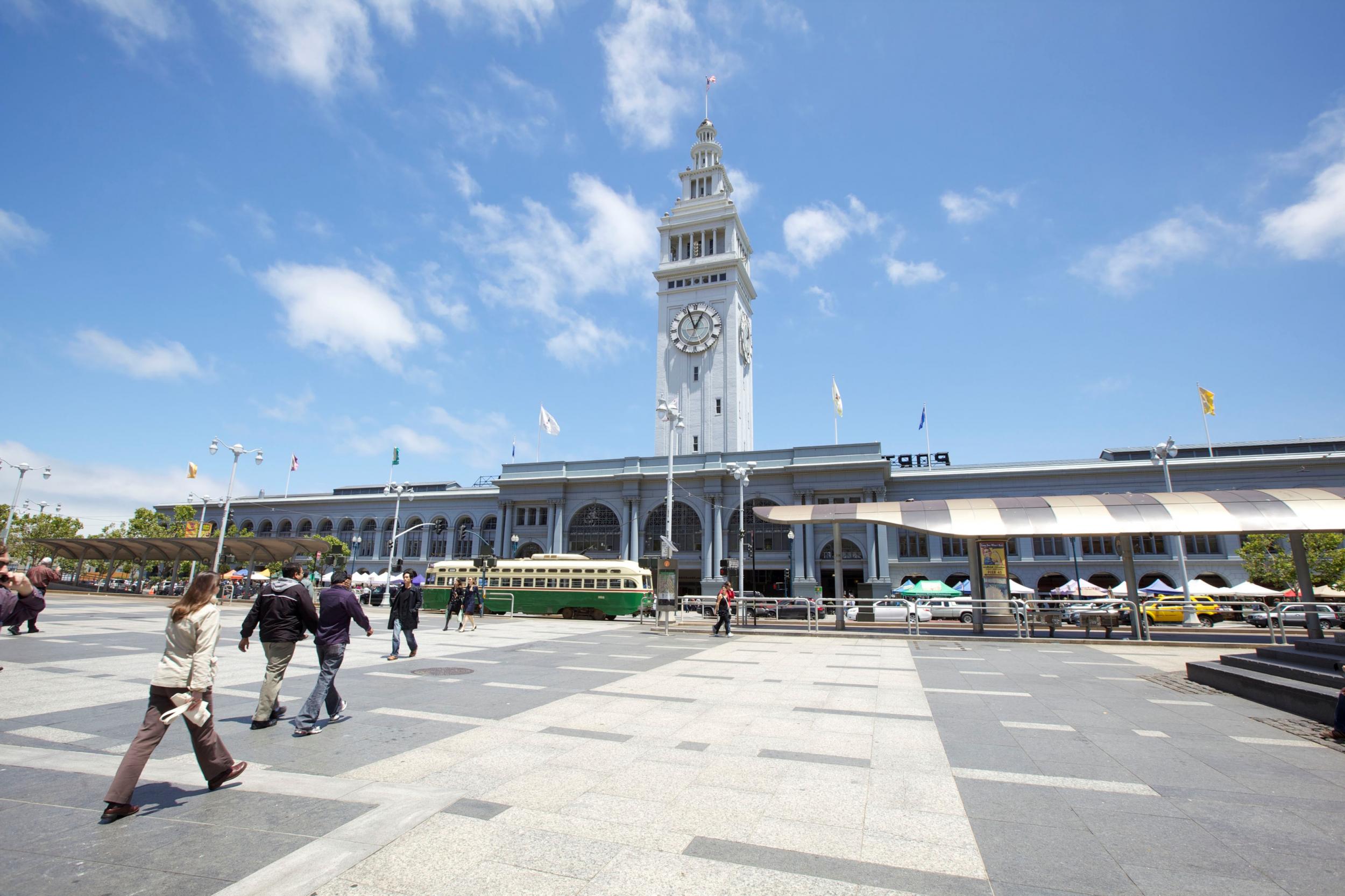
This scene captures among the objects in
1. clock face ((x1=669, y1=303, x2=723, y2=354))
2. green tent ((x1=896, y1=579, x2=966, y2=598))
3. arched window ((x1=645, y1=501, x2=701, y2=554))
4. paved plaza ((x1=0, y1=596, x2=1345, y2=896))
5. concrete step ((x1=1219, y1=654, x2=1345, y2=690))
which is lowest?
paved plaza ((x1=0, y1=596, x2=1345, y2=896))

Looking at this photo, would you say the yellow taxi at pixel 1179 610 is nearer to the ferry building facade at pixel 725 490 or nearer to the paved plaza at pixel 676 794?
the ferry building facade at pixel 725 490

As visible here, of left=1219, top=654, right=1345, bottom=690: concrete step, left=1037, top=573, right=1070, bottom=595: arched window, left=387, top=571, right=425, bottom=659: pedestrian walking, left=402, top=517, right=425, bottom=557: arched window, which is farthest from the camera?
left=402, top=517, right=425, bottom=557: arched window

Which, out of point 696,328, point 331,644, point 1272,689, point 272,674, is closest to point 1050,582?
point 696,328

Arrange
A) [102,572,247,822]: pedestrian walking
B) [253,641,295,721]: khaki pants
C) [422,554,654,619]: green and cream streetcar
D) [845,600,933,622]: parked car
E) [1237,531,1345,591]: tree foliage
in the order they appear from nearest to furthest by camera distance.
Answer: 1. [102,572,247,822]: pedestrian walking
2. [253,641,295,721]: khaki pants
3. [422,554,654,619]: green and cream streetcar
4. [845,600,933,622]: parked car
5. [1237,531,1345,591]: tree foliage

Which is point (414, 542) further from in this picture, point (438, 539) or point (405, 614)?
point (405, 614)

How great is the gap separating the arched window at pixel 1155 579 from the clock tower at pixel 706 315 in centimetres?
3285

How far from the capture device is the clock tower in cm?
6366

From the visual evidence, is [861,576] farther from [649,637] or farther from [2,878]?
[2,878]

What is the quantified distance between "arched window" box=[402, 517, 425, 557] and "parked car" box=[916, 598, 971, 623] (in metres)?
50.4

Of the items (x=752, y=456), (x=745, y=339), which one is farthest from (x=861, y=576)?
(x=745, y=339)

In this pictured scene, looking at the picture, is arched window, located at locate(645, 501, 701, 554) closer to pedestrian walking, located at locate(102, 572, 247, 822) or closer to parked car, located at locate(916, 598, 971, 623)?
parked car, located at locate(916, 598, 971, 623)

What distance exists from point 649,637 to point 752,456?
1321 inches

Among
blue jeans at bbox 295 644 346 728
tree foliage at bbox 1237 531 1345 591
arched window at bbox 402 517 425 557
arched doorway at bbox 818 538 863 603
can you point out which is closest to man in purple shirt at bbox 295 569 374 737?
blue jeans at bbox 295 644 346 728

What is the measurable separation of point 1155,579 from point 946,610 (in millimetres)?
21749
